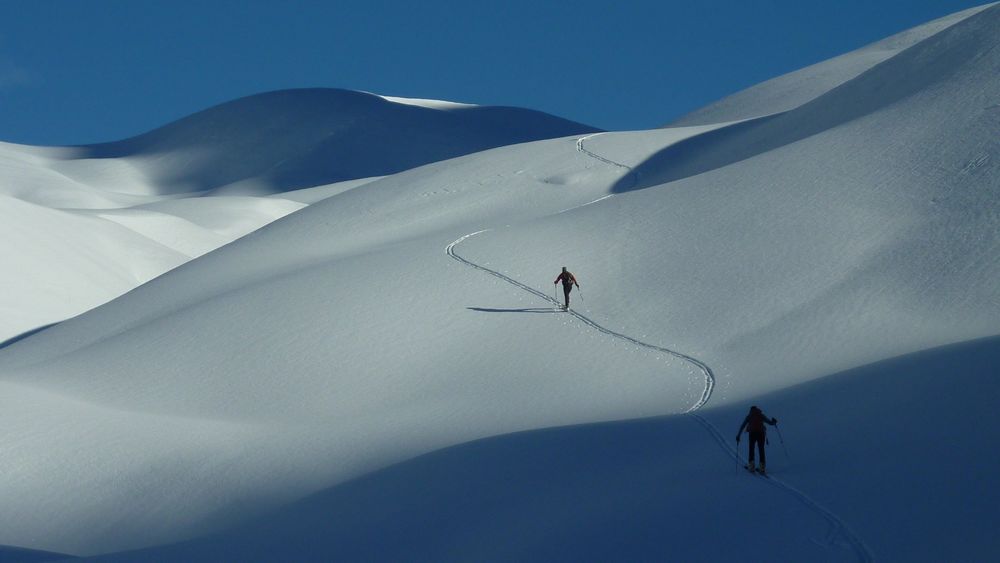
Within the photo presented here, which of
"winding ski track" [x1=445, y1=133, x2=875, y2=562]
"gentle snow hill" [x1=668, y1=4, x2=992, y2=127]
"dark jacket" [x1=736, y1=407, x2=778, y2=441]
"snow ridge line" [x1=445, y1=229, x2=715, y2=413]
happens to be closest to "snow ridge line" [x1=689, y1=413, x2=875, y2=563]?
"winding ski track" [x1=445, y1=133, x2=875, y2=562]

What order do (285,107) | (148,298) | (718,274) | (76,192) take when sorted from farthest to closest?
1. (285,107)
2. (76,192)
3. (148,298)
4. (718,274)

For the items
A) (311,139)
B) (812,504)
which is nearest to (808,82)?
(812,504)

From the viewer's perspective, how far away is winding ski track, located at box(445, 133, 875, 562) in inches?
433

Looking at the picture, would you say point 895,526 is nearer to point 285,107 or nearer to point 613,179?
point 613,179

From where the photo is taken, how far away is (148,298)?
32000 millimetres

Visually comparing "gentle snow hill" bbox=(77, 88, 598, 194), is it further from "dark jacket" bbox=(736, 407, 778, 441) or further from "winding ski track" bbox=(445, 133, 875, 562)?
"dark jacket" bbox=(736, 407, 778, 441)

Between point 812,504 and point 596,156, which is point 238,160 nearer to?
point 596,156

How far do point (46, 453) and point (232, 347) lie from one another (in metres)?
5.00

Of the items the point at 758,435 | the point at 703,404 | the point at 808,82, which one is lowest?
the point at 758,435

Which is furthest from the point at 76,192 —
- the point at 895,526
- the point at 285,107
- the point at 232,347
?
the point at 895,526

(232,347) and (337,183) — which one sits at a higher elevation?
(337,183)

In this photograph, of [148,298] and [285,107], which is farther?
[285,107]

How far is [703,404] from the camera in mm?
17453

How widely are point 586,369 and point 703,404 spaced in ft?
10.4
